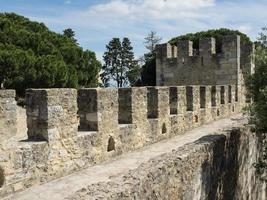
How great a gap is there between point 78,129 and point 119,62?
45.0 metres

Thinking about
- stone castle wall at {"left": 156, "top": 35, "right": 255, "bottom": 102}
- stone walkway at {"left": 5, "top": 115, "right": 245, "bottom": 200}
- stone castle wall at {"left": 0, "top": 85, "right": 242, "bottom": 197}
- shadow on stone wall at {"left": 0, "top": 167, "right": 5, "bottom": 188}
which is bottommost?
stone walkway at {"left": 5, "top": 115, "right": 245, "bottom": 200}

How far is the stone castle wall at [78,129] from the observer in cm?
709

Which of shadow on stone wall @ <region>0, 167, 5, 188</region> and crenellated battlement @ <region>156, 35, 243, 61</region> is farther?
crenellated battlement @ <region>156, 35, 243, 61</region>

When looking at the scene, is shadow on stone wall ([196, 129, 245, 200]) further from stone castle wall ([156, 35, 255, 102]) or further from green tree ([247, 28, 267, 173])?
stone castle wall ([156, 35, 255, 102])

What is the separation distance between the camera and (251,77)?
973cm

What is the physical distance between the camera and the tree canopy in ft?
75.4

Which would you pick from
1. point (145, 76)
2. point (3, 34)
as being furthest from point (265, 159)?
point (145, 76)

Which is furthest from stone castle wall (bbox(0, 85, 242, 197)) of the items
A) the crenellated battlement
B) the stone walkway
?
the crenellated battlement

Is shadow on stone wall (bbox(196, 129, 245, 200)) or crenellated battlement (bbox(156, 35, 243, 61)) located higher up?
crenellated battlement (bbox(156, 35, 243, 61))

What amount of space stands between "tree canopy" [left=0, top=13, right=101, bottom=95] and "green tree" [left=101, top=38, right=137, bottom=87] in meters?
19.8

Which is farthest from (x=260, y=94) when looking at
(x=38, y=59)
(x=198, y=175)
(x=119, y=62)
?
(x=119, y=62)

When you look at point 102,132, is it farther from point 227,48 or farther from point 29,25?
point 29,25

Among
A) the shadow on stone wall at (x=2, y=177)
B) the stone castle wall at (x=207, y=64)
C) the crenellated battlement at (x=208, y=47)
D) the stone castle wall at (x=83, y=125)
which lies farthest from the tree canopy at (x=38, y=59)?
the shadow on stone wall at (x=2, y=177)

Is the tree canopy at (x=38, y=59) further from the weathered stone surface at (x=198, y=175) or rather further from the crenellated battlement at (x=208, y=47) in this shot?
the weathered stone surface at (x=198, y=175)
